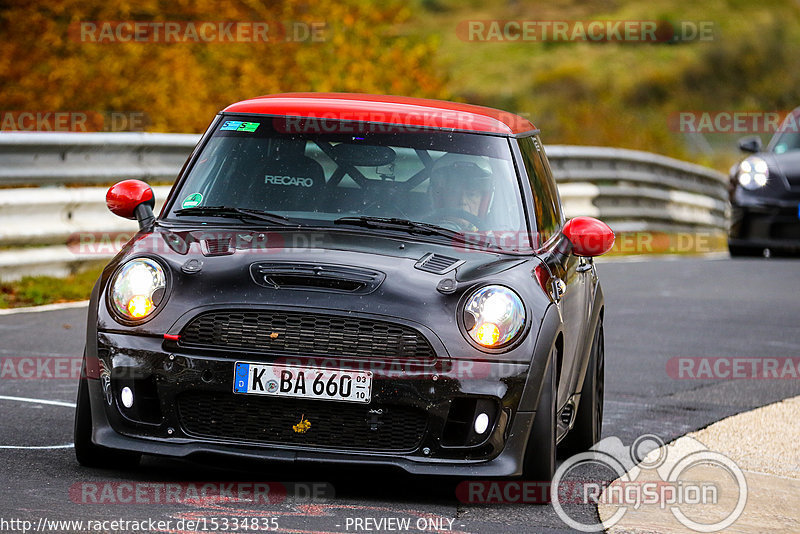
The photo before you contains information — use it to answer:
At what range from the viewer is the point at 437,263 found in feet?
19.2

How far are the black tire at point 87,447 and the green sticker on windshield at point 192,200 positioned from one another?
955 millimetres

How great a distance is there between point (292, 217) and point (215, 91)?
23.2 metres

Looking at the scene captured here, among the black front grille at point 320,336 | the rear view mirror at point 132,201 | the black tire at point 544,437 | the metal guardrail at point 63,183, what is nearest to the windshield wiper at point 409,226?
the black tire at point 544,437

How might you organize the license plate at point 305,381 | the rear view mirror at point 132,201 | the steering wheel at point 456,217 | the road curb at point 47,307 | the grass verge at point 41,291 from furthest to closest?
the grass verge at point 41,291
the road curb at point 47,307
the rear view mirror at point 132,201
the steering wheel at point 456,217
the license plate at point 305,381

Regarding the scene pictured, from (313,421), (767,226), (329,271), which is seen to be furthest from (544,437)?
(767,226)

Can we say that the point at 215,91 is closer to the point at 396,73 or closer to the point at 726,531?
the point at 396,73

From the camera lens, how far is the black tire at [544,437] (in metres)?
5.71

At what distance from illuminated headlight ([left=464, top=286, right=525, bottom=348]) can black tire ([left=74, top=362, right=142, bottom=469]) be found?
1.36m

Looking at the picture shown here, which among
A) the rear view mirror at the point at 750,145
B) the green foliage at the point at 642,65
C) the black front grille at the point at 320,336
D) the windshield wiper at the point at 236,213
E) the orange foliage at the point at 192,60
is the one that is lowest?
the black front grille at the point at 320,336

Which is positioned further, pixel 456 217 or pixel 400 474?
pixel 456 217

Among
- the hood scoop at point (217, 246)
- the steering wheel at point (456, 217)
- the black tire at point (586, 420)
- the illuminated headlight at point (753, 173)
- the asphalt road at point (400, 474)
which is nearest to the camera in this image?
the asphalt road at point (400, 474)

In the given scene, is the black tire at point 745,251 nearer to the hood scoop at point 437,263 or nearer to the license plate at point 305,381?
the hood scoop at point 437,263

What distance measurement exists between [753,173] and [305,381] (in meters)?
11.0

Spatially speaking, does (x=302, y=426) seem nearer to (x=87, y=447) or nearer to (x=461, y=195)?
(x=87, y=447)
